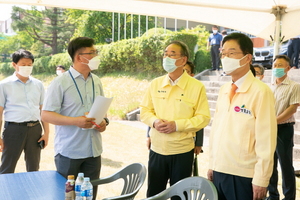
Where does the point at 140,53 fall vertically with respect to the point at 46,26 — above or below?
below

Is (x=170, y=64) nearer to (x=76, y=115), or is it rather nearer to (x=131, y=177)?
(x=76, y=115)

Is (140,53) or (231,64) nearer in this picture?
(231,64)

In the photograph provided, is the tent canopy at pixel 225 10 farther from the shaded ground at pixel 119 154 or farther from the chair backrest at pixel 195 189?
the chair backrest at pixel 195 189

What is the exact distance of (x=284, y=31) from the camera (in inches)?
183

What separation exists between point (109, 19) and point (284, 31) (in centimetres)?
2117

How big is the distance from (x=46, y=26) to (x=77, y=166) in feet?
92.2

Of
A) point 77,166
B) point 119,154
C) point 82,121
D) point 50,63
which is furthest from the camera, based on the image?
point 50,63

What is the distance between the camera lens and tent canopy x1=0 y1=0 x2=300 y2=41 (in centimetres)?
438

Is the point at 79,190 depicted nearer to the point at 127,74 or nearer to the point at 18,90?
the point at 18,90

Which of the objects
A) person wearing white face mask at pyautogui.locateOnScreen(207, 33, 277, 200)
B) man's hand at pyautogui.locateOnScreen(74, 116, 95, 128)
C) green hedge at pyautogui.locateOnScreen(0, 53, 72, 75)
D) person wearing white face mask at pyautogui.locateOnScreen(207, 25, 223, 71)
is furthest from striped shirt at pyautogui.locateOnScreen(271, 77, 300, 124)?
green hedge at pyautogui.locateOnScreen(0, 53, 72, 75)

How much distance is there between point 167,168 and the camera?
2.88 m

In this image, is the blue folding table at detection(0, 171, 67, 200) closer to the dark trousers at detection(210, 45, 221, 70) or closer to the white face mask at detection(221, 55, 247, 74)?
the white face mask at detection(221, 55, 247, 74)

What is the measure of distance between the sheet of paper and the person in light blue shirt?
1.7 inches

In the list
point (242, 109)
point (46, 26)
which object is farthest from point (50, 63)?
point (242, 109)
